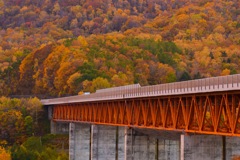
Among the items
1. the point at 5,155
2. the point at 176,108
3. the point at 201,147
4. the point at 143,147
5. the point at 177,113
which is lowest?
the point at 5,155

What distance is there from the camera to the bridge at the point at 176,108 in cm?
4416

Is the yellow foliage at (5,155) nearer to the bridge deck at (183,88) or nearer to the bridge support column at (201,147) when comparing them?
the bridge deck at (183,88)

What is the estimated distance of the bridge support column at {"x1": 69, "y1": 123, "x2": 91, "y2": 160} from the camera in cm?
8894

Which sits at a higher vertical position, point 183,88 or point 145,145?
point 183,88

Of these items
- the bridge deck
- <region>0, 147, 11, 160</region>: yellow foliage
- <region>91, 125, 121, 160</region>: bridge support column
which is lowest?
<region>0, 147, 11, 160</region>: yellow foliage

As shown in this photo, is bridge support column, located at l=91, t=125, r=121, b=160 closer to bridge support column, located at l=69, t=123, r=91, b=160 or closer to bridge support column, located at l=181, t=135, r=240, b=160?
bridge support column, located at l=69, t=123, r=91, b=160

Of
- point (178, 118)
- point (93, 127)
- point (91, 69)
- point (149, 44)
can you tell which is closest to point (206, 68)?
point (149, 44)

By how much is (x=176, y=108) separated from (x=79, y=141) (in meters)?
38.6

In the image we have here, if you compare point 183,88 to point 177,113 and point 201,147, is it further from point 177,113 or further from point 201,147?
point 201,147

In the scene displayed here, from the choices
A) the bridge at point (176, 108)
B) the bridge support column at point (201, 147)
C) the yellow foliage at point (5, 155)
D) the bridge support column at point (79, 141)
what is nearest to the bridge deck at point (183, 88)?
the bridge at point (176, 108)

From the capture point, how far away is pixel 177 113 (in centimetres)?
5250

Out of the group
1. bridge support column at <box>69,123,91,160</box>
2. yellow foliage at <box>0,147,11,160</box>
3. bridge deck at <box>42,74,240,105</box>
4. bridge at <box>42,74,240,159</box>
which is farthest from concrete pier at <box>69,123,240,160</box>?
yellow foliage at <box>0,147,11,160</box>

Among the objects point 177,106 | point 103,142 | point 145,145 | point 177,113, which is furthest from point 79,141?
point 177,113

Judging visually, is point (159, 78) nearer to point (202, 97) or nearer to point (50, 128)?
point (50, 128)
